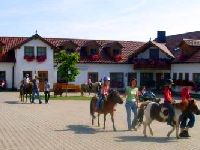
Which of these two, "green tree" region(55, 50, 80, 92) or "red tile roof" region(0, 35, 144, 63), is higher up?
"red tile roof" region(0, 35, 144, 63)

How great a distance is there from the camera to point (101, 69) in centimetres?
5022

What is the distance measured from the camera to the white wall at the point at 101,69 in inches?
1951

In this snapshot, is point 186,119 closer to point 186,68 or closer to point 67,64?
point 67,64

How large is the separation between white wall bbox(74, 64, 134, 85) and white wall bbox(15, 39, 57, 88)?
2915 mm

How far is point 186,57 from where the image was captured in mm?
47281

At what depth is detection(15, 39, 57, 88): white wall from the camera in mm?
46812

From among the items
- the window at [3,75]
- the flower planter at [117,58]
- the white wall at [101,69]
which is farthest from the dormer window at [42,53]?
the flower planter at [117,58]

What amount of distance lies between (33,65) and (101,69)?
7476 mm

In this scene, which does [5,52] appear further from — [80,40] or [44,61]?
[80,40]

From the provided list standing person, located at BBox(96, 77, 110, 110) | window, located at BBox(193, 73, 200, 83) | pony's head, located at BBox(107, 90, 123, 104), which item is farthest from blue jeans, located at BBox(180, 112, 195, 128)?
window, located at BBox(193, 73, 200, 83)

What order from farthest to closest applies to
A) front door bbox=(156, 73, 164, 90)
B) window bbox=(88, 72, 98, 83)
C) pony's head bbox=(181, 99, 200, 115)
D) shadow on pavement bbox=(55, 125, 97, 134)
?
window bbox=(88, 72, 98, 83)
front door bbox=(156, 73, 164, 90)
shadow on pavement bbox=(55, 125, 97, 134)
pony's head bbox=(181, 99, 200, 115)

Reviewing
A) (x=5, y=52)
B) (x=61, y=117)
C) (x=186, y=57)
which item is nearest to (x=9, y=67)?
(x=5, y=52)

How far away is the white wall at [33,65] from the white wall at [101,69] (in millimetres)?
2915

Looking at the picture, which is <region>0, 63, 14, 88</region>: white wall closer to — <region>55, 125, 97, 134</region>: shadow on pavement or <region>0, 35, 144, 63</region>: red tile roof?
<region>0, 35, 144, 63</region>: red tile roof
